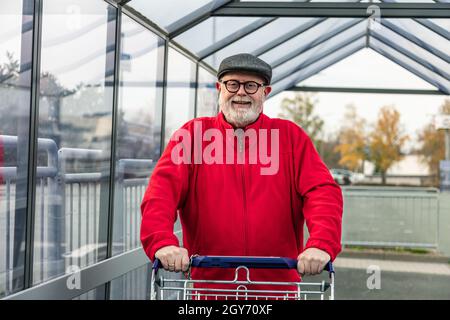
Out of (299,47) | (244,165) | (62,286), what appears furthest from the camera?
(299,47)

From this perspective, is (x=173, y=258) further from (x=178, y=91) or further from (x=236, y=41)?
(x=236, y=41)

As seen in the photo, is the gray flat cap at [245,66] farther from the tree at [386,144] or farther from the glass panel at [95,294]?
the tree at [386,144]

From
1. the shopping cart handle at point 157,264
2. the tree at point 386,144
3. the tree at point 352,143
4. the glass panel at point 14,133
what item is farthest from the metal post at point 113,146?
the tree at point 386,144

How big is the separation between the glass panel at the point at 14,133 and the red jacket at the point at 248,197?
2.93 feet

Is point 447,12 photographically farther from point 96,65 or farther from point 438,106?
point 438,106

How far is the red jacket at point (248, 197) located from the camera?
3082 mm

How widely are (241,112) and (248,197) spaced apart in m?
0.35

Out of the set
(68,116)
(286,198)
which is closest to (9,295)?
(68,116)

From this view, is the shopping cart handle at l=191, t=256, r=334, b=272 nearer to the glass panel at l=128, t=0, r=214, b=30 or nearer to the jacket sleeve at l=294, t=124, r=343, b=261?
the jacket sleeve at l=294, t=124, r=343, b=261

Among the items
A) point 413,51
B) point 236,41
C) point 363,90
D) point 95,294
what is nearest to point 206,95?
point 236,41

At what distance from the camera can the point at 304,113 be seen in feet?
50.3

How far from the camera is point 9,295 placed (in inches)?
143
